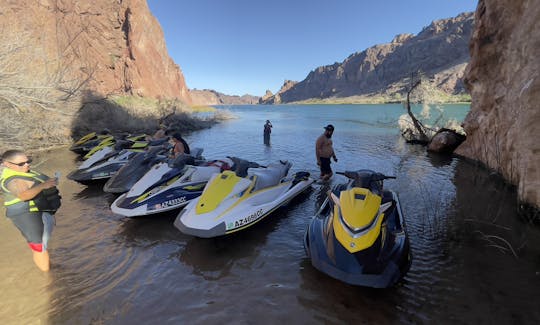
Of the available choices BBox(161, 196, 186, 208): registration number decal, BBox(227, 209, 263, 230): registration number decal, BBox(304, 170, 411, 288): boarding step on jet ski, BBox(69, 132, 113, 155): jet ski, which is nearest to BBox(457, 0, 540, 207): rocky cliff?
BBox(304, 170, 411, 288): boarding step on jet ski

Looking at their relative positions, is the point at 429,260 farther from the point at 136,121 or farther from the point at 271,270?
the point at 136,121

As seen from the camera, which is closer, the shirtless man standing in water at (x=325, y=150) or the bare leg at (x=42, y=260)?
the bare leg at (x=42, y=260)

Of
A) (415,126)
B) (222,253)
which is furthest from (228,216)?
(415,126)

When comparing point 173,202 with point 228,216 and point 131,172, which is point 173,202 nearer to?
point 228,216

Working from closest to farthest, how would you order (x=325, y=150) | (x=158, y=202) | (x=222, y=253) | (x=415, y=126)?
(x=222, y=253), (x=158, y=202), (x=325, y=150), (x=415, y=126)

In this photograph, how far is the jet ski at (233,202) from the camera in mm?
4715

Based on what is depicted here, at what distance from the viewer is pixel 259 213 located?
5504 mm

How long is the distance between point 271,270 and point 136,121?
2225cm

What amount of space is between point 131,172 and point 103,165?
2.00m

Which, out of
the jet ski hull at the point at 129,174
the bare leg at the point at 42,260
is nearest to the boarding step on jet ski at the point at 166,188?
the jet ski hull at the point at 129,174

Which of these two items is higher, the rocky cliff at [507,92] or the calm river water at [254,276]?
the rocky cliff at [507,92]

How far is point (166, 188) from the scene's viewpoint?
602cm

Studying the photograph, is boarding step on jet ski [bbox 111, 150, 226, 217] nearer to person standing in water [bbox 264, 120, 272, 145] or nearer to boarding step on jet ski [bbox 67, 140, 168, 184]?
boarding step on jet ski [bbox 67, 140, 168, 184]

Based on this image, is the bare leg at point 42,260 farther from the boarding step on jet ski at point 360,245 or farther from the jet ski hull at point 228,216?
the boarding step on jet ski at point 360,245
